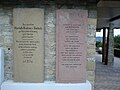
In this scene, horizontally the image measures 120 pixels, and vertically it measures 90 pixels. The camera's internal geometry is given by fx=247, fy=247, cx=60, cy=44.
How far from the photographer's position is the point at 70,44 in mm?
5219

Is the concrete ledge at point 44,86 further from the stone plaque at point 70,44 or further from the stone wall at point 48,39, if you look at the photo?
the stone wall at point 48,39

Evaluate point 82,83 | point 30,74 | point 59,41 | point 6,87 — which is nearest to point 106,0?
point 59,41

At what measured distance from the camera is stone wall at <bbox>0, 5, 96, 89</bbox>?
5.32 meters

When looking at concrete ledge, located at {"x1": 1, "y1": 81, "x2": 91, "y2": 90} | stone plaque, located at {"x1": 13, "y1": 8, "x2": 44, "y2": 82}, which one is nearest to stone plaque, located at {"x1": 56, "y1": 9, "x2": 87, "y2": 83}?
concrete ledge, located at {"x1": 1, "y1": 81, "x2": 91, "y2": 90}

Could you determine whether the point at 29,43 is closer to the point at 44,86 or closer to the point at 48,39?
the point at 48,39

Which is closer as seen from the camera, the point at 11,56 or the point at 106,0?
the point at 11,56

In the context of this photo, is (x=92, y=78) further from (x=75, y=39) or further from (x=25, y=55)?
(x=25, y=55)

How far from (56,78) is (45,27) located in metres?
1.12

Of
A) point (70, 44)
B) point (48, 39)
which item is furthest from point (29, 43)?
point (70, 44)

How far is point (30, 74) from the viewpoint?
5.26 m

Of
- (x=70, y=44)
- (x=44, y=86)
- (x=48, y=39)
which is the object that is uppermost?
(x=48, y=39)

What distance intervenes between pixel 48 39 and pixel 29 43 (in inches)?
16.6

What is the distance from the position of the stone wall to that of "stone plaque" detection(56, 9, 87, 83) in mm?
141

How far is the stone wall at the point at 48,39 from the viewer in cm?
532
